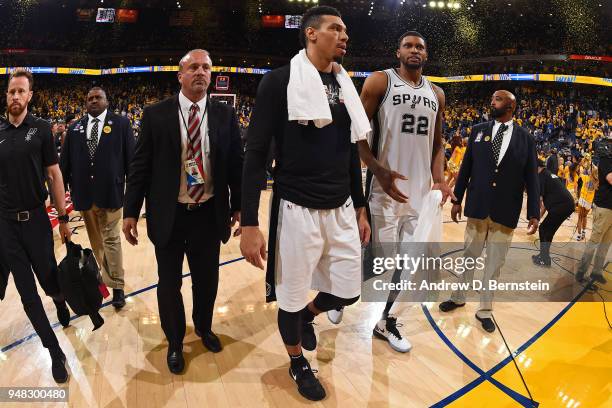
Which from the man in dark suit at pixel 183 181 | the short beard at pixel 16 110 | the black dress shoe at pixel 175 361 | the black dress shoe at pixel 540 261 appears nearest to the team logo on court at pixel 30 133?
the short beard at pixel 16 110

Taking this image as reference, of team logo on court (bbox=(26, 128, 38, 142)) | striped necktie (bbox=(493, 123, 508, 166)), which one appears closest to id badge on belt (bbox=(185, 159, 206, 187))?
team logo on court (bbox=(26, 128, 38, 142))

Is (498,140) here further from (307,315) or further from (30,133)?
(30,133)

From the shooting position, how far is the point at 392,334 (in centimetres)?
312

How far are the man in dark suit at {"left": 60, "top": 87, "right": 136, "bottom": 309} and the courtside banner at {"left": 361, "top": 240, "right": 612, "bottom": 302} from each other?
2110 millimetres

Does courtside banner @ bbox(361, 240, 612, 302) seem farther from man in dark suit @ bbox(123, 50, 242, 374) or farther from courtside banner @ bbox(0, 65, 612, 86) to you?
courtside banner @ bbox(0, 65, 612, 86)

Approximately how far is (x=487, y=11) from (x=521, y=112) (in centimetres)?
668

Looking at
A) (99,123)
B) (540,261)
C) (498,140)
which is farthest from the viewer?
(540,261)

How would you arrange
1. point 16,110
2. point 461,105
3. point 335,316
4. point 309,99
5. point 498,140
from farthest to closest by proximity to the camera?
point 461,105
point 498,140
point 335,316
point 16,110
point 309,99

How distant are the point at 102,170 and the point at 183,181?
131 cm

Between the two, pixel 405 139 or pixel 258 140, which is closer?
pixel 258 140

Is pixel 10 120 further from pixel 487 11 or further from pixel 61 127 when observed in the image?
pixel 487 11

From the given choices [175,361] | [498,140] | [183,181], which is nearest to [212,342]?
[175,361]

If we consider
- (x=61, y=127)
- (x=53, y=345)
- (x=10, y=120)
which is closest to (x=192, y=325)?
(x=53, y=345)

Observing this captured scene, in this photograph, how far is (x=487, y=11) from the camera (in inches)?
1008
